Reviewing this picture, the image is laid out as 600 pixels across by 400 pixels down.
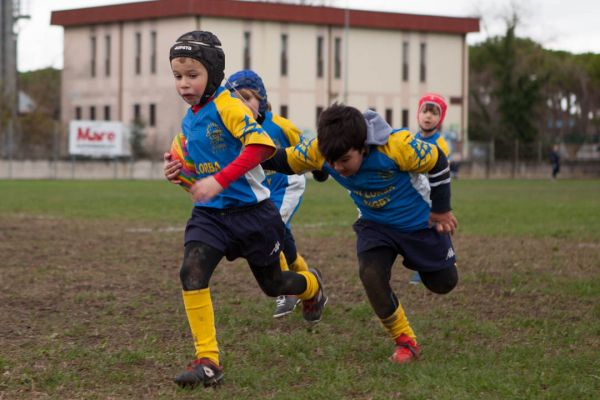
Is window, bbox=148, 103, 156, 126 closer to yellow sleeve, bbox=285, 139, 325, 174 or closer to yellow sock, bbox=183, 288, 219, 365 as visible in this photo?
yellow sleeve, bbox=285, 139, 325, 174

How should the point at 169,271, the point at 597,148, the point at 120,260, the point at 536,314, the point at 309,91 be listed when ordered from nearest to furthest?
the point at 536,314 → the point at 169,271 → the point at 120,260 → the point at 597,148 → the point at 309,91

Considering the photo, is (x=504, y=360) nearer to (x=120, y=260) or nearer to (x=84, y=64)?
(x=120, y=260)

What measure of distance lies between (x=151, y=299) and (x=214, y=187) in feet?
9.89

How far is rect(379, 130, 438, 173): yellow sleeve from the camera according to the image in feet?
17.5

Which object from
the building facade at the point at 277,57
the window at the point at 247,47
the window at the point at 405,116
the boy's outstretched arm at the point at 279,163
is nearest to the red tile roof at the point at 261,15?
the building facade at the point at 277,57

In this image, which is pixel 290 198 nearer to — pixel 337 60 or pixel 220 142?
pixel 220 142

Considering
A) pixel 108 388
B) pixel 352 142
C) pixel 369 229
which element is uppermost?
pixel 352 142

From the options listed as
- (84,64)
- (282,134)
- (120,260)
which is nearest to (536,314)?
(282,134)

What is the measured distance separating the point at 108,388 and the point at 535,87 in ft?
191

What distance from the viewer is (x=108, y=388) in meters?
4.86

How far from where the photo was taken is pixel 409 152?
535cm

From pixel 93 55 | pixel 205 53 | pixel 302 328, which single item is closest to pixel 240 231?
pixel 205 53

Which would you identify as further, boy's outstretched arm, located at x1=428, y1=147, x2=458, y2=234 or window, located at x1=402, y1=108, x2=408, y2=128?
window, located at x1=402, y1=108, x2=408, y2=128

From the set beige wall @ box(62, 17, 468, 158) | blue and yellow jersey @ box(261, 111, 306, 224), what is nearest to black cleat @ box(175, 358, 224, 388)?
blue and yellow jersey @ box(261, 111, 306, 224)
